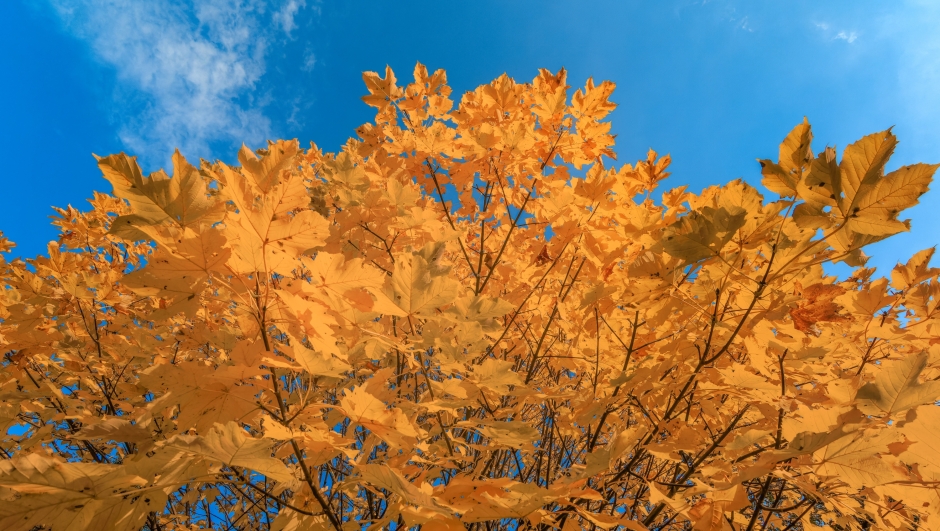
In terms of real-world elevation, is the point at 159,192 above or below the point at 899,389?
above

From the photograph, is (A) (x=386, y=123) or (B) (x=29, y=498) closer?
(B) (x=29, y=498)

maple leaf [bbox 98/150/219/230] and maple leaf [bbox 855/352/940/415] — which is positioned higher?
maple leaf [bbox 98/150/219/230]

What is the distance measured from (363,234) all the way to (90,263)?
339 cm

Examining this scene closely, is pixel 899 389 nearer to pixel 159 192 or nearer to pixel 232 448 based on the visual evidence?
pixel 232 448

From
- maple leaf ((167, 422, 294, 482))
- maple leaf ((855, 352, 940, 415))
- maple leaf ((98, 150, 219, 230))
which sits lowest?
maple leaf ((167, 422, 294, 482))

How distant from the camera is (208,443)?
2.46ft

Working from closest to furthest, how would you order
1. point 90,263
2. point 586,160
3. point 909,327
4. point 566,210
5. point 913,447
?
point 913,447 → point 909,327 → point 566,210 → point 586,160 → point 90,263

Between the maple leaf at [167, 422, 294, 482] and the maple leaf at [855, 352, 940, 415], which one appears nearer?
the maple leaf at [167, 422, 294, 482]

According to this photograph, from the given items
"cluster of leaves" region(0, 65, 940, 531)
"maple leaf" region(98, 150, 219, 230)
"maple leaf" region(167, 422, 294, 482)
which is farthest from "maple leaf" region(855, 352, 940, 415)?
"maple leaf" region(98, 150, 219, 230)

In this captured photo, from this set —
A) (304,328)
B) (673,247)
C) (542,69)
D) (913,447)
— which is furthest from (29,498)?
(542,69)

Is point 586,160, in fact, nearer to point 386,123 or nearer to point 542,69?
point 542,69

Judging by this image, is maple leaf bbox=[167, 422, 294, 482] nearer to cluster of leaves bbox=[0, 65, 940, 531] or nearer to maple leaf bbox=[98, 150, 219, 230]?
cluster of leaves bbox=[0, 65, 940, 531]

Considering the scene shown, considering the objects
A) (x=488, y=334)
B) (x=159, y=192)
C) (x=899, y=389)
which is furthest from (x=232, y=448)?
(x=899, y=389)

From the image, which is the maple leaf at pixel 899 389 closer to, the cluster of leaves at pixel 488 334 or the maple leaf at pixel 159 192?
the cluster of leaves at pixel 488 334
